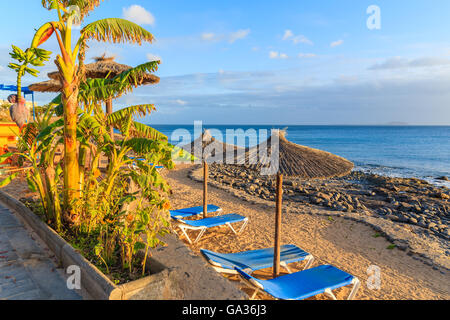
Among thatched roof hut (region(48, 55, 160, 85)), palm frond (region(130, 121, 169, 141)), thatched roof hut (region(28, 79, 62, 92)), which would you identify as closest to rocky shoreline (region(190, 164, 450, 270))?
thatched roof hut (region(48, 55, 160, 85))

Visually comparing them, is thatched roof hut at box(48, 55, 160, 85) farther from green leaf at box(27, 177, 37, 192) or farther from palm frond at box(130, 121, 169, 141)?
green leaf at box(27, 177, 37, 192)

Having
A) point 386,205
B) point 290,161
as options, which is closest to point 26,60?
point 290,161

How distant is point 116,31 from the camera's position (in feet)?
13.8

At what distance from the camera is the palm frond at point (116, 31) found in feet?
13.4

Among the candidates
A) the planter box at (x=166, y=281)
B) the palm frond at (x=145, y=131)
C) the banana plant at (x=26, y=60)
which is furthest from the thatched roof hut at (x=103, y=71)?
the planter box at (x=166, y=281)

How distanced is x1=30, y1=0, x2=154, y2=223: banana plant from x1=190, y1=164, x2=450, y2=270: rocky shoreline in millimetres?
5444

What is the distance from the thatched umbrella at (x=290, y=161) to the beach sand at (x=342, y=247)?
1491 millimetres

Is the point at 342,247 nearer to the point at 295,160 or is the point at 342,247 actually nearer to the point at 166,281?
the point at 295,160

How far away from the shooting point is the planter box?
2422mm

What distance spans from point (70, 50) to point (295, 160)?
3720 millimetres
